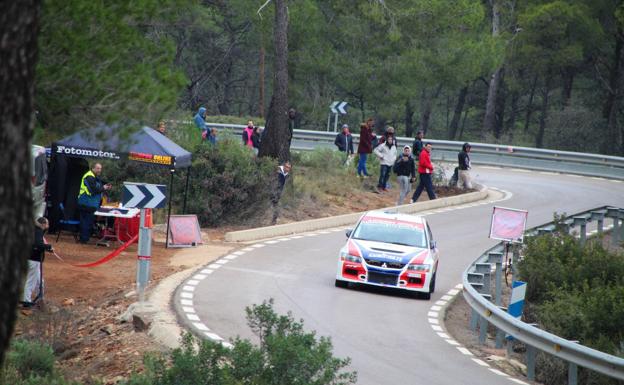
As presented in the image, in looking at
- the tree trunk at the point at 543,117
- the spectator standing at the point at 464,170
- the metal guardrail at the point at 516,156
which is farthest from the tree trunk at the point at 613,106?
the spectator standing at the point at 464,170

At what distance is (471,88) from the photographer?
68.0 metres

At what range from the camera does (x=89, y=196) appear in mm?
22719

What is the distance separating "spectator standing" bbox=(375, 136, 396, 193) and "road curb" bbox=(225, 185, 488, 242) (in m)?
1.99

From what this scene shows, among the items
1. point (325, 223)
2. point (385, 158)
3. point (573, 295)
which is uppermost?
point (385, 158)

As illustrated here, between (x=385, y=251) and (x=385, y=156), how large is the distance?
14109 millimetres

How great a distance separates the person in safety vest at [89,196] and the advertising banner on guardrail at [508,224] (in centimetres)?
789

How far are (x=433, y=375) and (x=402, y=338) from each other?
2.49 m

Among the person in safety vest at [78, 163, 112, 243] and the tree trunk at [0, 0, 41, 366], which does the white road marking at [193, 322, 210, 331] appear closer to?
the person in safety vest at [78, 163, 112, 243]

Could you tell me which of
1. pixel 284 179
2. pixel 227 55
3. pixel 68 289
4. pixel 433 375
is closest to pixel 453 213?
pixel 284 179

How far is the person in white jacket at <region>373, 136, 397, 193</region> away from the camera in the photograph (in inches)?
1363

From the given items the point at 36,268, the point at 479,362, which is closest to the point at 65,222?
the point at 36,268

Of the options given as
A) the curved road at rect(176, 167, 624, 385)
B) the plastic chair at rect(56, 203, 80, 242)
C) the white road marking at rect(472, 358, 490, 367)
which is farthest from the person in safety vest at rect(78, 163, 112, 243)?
the white road marking at rect(472, 358, 490, 367)

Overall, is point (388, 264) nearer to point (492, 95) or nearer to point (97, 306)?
point (97, 306)

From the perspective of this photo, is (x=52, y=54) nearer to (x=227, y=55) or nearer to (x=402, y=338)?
(x=402, y=338)
